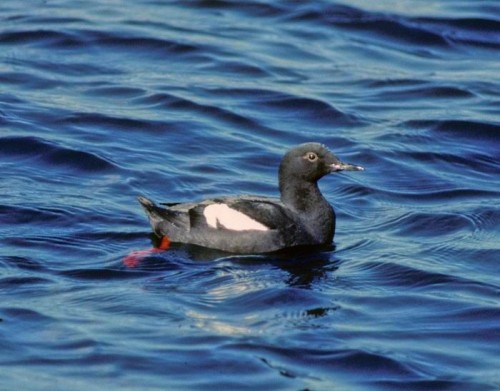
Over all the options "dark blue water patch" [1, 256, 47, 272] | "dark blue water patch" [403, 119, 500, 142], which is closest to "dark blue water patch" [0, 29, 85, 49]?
"dark blue water patch" [403, 119, 500, 142]

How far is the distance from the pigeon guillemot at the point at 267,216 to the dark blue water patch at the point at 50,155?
2.13 metres

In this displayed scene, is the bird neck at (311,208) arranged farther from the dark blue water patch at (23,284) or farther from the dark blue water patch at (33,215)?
the dark blue water patch at (23,284)

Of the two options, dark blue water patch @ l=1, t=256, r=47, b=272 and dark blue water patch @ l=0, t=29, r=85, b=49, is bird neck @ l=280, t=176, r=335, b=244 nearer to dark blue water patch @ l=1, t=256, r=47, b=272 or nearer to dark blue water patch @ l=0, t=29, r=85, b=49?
dark blue water patch @ l=1, t=256, r=47, b=272

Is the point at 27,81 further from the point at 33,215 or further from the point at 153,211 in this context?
the point at 153,211

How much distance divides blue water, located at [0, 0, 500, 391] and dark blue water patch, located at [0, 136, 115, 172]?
0.11 ft

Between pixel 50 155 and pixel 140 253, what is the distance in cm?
325

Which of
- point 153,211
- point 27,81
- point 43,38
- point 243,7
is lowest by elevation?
point 153,211

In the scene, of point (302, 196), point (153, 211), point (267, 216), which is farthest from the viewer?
point (302, 196)

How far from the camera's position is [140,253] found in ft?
40.4

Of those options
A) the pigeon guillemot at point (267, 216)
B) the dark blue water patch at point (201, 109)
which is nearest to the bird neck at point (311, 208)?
the pigeon guillemot at point (267, 216)

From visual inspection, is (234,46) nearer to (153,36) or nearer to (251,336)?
(153,36)

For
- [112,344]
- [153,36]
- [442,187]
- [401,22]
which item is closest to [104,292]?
[112,344]

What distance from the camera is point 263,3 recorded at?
71.3 ft

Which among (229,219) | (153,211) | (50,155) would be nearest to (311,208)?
(229,219)
